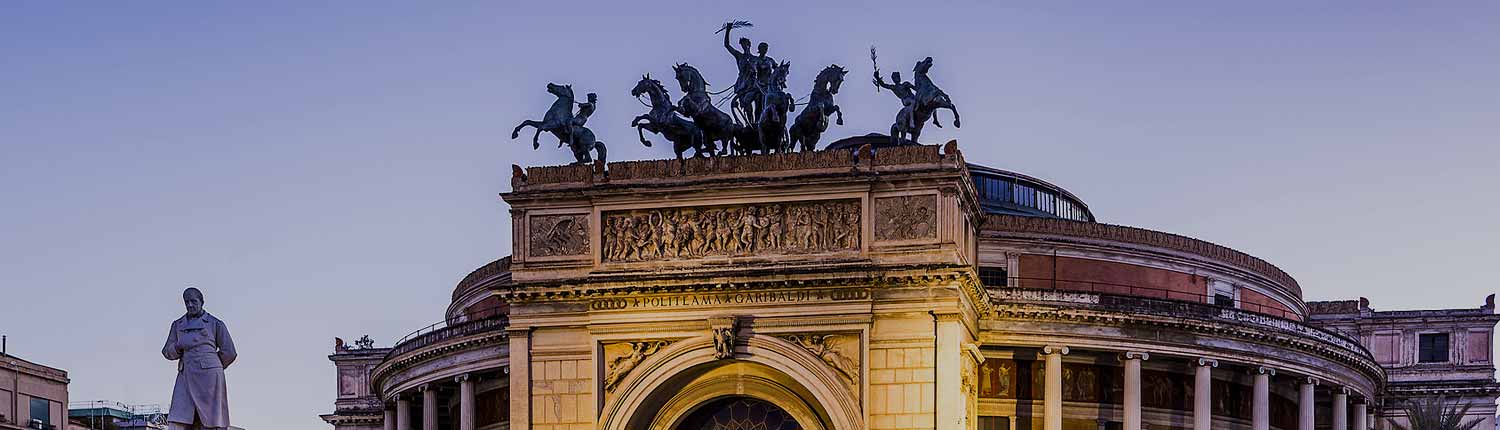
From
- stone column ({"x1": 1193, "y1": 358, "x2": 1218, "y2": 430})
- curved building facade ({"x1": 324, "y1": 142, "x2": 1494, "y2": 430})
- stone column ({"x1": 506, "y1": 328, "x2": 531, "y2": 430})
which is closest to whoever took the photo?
curved building facade ({"x1": 324, "y1": 142, "x2": 1494, "y2": 430})

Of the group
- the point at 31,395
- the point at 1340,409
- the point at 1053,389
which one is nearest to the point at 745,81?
the point at 1053,389

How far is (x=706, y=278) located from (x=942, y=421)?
7112 mm

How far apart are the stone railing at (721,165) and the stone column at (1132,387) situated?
1745 cm

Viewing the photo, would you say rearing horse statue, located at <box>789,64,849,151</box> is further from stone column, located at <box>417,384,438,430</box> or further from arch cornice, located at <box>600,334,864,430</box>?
stone column, located at <box>417,384,438,430</box>

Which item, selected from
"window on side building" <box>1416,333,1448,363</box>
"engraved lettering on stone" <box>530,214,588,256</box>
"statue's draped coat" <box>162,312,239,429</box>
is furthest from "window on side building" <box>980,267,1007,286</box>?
"statue's draped coat" <box>162,312,239,429</box>

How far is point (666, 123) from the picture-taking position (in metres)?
63.9

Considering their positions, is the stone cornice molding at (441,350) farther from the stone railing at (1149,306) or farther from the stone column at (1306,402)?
the stone column at (1306,402)

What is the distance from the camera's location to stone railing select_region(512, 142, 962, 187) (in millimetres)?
61312

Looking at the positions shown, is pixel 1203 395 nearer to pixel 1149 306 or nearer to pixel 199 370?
pixel 1149 306

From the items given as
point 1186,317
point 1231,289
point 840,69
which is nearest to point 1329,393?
point 1231,289

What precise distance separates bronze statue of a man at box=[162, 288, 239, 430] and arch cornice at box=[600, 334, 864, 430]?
93.5 ft

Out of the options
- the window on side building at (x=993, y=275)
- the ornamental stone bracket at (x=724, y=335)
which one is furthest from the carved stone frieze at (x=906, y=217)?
the window on side building at (x=993, y=275)

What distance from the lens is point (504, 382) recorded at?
3319 inches

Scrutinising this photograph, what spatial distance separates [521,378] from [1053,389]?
19677 millimetres
